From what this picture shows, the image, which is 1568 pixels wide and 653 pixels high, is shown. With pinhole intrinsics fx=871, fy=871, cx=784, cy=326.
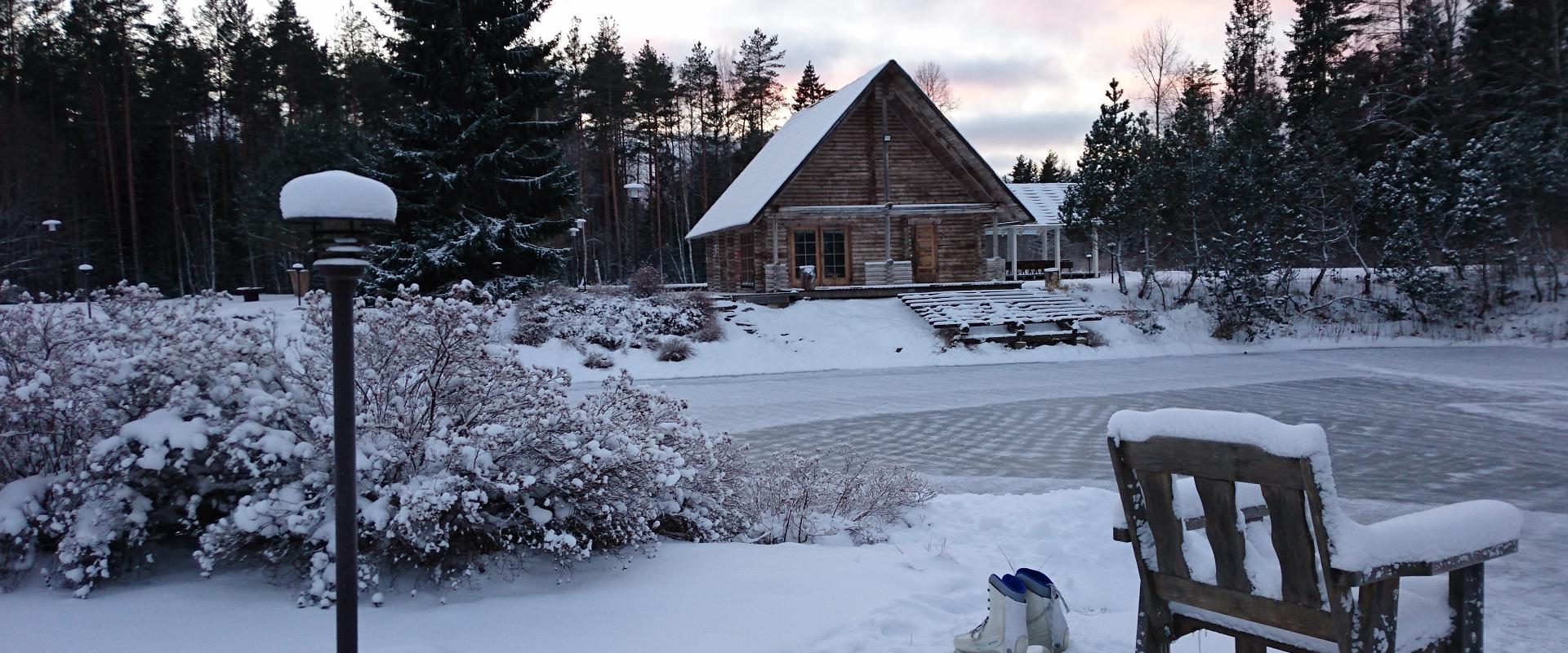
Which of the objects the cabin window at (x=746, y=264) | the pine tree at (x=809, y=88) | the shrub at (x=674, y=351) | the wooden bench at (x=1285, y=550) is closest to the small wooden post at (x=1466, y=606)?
the wooden bench at (x=1285, y=550)

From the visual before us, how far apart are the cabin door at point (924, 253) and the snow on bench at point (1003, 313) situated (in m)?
2.65

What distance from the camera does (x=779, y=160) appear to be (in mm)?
27016

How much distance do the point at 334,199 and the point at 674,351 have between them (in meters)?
16.6

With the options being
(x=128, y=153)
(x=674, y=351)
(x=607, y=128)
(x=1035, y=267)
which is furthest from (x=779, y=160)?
(x=128, y=153)

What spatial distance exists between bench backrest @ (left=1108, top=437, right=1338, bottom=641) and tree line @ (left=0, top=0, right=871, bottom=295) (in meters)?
19.7

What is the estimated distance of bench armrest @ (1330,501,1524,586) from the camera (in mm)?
2234

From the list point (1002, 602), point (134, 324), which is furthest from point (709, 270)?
point (1002, 602)

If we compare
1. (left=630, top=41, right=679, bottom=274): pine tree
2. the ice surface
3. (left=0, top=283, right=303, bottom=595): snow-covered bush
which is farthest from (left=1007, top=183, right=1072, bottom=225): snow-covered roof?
the ice surface

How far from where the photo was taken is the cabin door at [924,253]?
27.3 meters

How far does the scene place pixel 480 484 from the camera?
3996 millimetres

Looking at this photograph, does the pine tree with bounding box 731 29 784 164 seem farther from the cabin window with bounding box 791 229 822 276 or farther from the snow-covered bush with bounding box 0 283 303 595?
the snow-covered bush with bounding box 0 283 303 595

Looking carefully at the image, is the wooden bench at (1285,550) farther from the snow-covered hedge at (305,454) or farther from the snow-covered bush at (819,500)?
the snow-covered bush at (819,500)

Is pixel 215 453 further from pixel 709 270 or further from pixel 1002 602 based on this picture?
pixel 709 270

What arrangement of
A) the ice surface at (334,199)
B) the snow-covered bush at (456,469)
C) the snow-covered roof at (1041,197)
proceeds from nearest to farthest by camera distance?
1. the ice surface at (334,199)
2. the snow-covered bush at (456,469)
3. the snow-covered roof at (1041,197)
